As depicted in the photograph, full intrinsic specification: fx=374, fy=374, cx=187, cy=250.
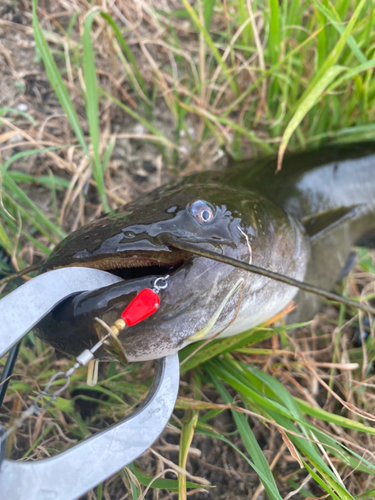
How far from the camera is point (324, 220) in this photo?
184 cm

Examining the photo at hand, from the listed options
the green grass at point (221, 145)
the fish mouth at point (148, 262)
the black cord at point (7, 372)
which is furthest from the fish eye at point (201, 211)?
the black cord at point (7, 372)

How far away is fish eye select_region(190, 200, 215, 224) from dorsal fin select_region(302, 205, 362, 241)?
787 millimetres

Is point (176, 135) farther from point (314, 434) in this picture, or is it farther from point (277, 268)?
point (314, 434)

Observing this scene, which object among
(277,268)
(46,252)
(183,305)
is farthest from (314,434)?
(46,252)

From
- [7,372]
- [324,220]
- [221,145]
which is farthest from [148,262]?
[221,145]

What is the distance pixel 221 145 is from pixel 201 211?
1.16 m

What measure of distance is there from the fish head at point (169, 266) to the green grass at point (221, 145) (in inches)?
14.3

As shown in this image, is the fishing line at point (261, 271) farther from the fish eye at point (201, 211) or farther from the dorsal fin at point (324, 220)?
the dorsal fin at point (324, 220)

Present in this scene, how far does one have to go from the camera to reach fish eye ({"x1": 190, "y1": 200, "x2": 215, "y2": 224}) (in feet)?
3.84

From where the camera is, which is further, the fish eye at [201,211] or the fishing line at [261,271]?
the fish eye at [201,211]

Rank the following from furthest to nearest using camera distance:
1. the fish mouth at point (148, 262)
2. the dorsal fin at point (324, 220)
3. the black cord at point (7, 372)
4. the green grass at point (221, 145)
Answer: the dorsal fin at point (324, 220) → the green grass at point (221, 145) → the black cord at point (7, 372) → the fish mouth at point (148, 262)

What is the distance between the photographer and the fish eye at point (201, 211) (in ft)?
3.84

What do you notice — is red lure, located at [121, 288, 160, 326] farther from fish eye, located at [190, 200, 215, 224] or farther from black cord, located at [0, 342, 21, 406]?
black cord, located at [0, 342, 21, 406]

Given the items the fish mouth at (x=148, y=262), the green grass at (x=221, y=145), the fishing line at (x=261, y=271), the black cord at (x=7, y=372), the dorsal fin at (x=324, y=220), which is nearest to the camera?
the fishing line at (x=261, y=271)
